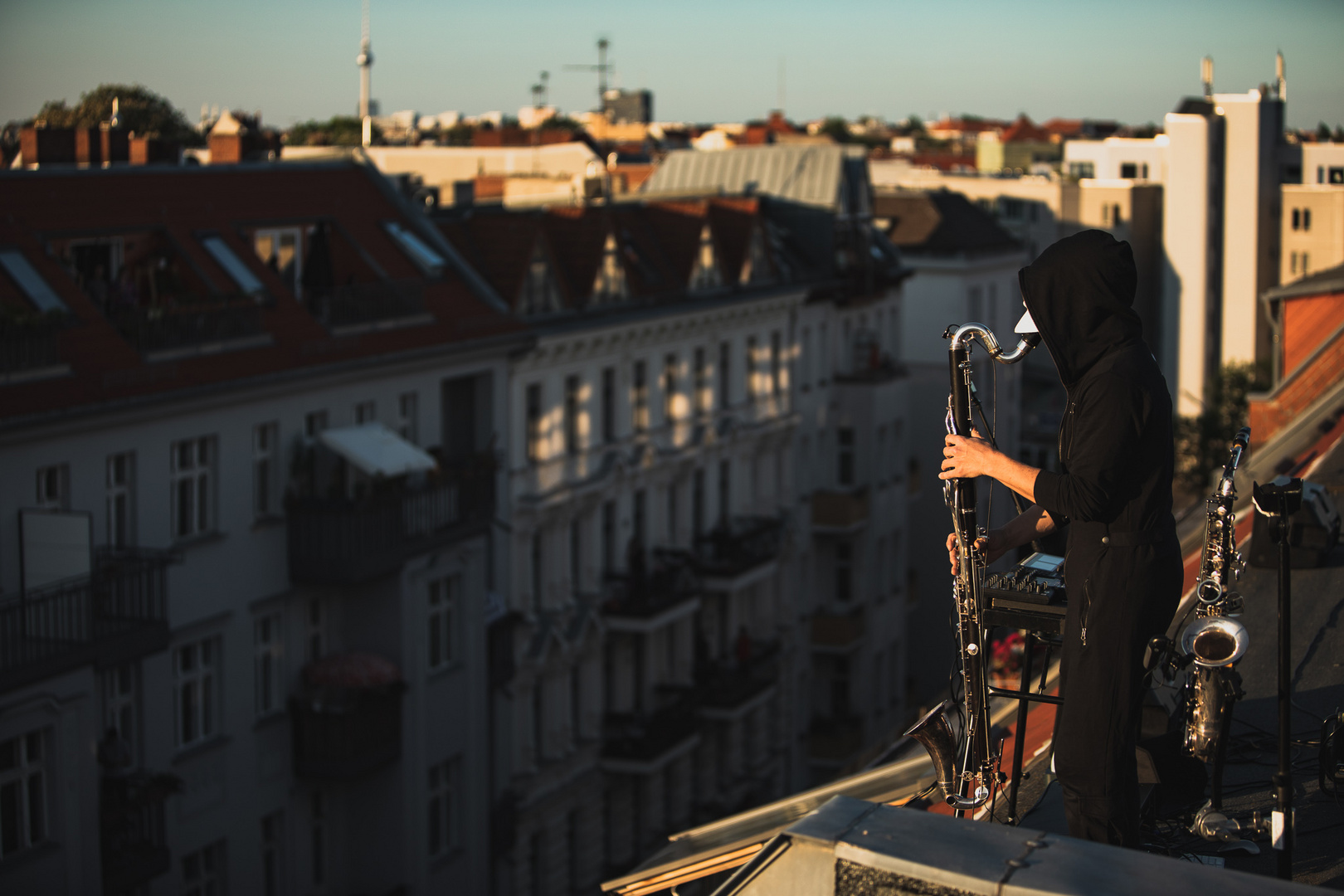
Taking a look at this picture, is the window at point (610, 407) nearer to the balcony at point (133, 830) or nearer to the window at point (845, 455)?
the window at point (845, 455)

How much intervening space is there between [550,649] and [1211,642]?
2731cm

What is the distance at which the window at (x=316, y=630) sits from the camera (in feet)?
88.2

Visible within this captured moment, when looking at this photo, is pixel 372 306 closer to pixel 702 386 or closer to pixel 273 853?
pixel 273 853

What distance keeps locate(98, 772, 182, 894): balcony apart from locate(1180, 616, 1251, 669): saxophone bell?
17819 mm

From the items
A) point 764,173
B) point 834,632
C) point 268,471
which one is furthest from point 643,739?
point 764,173

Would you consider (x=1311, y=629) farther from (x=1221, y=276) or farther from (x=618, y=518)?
(x=1221, y=276)

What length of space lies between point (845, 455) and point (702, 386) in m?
9.39

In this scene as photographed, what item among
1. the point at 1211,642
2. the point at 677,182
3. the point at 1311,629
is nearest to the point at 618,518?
the point at 677,182

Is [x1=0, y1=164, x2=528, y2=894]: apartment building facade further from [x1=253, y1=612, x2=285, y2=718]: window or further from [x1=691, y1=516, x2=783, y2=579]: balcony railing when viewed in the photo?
[x1=691, y1=516, x2=783, y2=579]: balcony railing

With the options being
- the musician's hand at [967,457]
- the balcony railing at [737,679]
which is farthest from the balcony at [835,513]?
the musician's hand at [967,457]

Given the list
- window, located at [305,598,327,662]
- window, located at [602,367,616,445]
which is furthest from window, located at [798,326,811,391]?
window, located at [305,598,327,662]

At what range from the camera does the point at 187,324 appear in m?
24.2

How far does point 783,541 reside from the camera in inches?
1748

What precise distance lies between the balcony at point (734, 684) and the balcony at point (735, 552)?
2.08m
